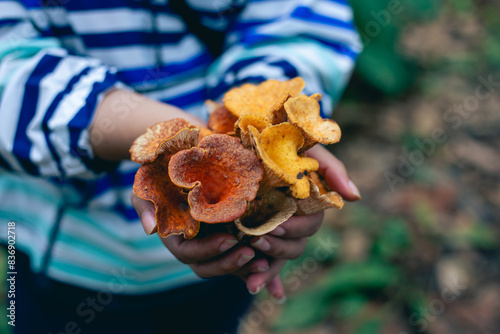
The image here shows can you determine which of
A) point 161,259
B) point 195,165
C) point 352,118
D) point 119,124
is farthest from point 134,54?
point 352,118

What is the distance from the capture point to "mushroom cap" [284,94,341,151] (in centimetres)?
102

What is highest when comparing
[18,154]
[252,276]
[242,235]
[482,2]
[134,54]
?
[134,54]

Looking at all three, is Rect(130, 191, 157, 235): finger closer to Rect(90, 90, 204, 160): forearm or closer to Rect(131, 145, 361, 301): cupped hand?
Rect(131, 145, 361, 301): cupped hand

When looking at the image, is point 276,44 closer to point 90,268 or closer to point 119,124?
point 119,124

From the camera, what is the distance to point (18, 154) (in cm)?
122

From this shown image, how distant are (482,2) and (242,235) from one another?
6125 millimetres

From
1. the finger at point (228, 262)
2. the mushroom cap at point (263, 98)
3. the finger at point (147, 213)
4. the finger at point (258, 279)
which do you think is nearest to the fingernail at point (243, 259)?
the finger at point (228, 262)

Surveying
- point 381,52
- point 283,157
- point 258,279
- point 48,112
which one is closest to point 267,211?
point 283,157

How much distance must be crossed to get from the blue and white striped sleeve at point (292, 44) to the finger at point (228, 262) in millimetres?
641

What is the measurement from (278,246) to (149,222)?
15.2 inches

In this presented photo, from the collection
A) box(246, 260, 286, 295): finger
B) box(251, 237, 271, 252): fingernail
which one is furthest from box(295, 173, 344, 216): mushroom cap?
box(246, 260, 286, 295): finger

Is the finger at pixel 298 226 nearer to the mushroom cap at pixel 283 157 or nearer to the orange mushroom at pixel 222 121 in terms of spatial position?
the mushroom cap at pixel 283 157

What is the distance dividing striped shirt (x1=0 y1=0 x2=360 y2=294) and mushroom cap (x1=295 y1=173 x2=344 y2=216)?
0.48 m

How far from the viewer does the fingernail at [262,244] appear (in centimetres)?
111
